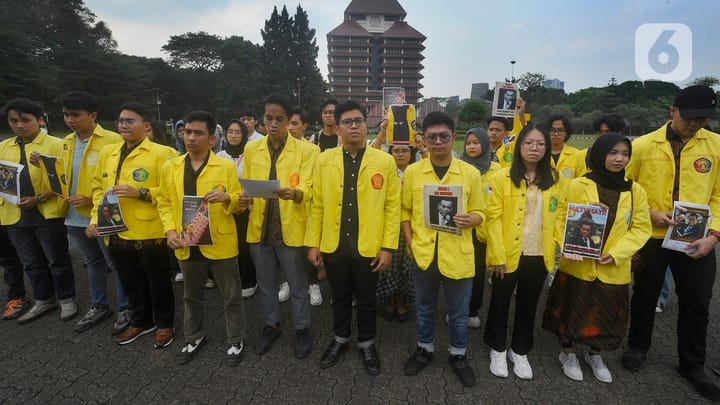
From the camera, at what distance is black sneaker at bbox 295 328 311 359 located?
3.21 m

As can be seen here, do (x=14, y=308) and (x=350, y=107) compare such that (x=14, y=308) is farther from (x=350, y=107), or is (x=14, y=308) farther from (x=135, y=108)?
(x=350, y=107)

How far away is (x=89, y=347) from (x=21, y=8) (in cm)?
4897

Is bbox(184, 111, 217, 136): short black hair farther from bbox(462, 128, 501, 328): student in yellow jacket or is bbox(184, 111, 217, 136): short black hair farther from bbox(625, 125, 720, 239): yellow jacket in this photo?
bbox(625, 125, 720, 239): yellow jacket

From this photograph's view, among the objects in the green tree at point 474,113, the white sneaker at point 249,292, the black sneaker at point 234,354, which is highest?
the green tree at point 474,113

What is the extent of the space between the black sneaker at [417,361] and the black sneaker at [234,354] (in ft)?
4.99

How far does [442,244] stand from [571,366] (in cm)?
159

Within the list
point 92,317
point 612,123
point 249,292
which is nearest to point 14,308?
point 92,317

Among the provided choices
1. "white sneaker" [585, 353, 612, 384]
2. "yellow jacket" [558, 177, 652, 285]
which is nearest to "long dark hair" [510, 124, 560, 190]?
"yellow jacket" [558, 177, 652, 285]

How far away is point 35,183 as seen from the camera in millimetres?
3680

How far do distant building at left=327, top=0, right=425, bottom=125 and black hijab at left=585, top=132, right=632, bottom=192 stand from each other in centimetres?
7583

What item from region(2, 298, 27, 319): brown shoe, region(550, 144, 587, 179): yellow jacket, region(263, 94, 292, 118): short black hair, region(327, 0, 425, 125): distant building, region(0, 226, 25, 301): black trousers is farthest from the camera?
region(327, 0, 425, 125): distant building

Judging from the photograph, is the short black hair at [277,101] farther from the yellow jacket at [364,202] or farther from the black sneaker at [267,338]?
the black sneaker at [267,338]

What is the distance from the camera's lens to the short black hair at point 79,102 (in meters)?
3.37

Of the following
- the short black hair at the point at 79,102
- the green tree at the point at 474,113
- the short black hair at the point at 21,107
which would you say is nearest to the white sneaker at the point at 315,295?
the short black hair at the point at 79,102
